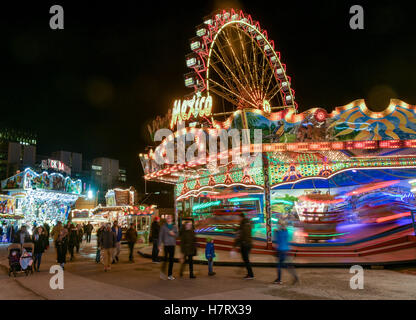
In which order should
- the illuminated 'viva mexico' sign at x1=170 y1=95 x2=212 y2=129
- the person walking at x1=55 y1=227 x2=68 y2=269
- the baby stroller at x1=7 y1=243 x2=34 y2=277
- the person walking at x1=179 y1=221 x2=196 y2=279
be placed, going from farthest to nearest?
the illuminated 'viva mexico' sign at x1=170 y1=95 x2=212 y2=129
the person walking at x1=55 y1=227 x2=68 y2=269
the baby stroller at x1=7 y1=243 x2=34 y2=277
the person walking at x1=179 y1=221 x2=196 y2=279

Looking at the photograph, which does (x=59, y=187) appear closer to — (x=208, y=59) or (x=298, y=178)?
(x=208, y=59)

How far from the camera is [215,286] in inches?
297

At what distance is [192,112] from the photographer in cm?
1727

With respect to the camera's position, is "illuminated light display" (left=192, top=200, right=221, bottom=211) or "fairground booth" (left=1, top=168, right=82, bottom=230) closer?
"illuminated light display" (left=192, top=200, right=221, bottom=211)

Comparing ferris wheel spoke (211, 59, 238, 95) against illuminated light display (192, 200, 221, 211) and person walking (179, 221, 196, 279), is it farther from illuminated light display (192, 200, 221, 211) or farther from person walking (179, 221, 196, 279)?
person walking (179, 221, 196, 279)

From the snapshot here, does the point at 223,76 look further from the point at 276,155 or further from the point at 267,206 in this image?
the point at 267,206

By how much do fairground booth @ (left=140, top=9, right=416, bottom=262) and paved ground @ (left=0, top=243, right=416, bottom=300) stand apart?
81.6 inches

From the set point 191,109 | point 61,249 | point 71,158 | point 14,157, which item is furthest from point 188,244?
point 71,158

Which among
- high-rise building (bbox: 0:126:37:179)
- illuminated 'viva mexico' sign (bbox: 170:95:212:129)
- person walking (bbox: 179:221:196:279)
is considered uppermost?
high-rise building (bbox: 0:126:37:179)

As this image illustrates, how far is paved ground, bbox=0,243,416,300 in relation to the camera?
21.6ft

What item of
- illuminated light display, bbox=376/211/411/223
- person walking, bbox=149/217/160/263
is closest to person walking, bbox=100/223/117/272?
person walking, bbox=149/217/160/263

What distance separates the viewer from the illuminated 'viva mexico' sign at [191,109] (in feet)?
55.7

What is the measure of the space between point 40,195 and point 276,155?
87.7 ft

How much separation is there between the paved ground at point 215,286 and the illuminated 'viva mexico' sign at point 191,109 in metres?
9.06
